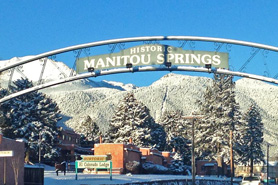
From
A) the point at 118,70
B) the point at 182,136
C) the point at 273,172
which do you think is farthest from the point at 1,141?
the point at 273,172

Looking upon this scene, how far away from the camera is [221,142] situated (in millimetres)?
83875

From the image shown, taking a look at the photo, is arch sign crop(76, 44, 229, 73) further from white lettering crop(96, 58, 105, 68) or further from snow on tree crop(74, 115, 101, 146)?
snow on tree crop(74, 115, 101, 146)

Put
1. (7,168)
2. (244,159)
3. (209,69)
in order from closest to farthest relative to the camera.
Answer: (209,69)
(7,168)
(244,159)

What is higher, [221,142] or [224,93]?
[224,93]

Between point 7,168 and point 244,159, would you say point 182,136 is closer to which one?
point 244,159

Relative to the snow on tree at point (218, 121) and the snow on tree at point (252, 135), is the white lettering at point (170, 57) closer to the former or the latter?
the snow on tree at point (218, 121)

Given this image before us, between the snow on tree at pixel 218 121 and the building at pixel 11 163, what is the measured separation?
54974mm

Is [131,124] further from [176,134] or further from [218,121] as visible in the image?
[176,134]

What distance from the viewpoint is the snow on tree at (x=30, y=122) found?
70.5m

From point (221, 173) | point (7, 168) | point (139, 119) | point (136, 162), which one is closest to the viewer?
point (7, 168)

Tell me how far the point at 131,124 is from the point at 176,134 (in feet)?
52.5

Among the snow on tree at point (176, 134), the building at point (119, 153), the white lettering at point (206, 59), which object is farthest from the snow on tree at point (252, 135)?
the white lettering at point (206, 59)

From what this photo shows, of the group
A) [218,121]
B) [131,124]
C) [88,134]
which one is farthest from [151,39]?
[88,134]

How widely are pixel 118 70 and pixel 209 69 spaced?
477 centimetres
